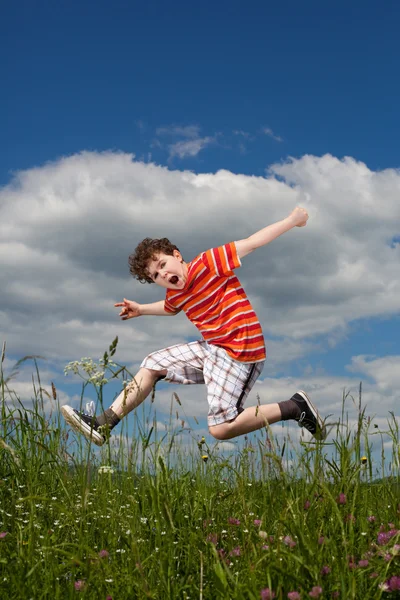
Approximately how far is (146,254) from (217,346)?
128 cm

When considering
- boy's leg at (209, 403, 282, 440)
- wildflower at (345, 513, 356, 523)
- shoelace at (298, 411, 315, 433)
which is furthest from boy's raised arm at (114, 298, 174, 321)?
wildflower at (345, 513, 356, 523)

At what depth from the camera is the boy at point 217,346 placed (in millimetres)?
6273

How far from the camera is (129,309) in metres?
7.11

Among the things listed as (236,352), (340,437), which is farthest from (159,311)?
(340,437)

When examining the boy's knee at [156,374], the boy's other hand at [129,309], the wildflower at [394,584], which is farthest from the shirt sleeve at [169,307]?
the wildflower at [394,584]

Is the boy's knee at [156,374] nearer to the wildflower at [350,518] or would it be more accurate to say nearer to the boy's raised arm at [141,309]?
the boy's raised arm at [141,309]

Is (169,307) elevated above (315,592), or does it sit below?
above

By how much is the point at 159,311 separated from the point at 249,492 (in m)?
2.70

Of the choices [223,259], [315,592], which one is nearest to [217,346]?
[223,259]

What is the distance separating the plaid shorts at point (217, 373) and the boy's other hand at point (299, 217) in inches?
59.6

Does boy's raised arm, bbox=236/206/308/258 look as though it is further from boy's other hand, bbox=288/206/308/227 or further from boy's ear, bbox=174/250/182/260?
boy's ear, bbox=174/250/182/260

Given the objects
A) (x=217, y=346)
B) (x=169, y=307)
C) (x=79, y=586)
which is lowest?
(x=79, y=586)

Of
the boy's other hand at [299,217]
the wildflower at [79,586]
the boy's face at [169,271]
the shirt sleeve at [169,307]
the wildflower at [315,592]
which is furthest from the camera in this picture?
the shirt sleeve at [169,307]

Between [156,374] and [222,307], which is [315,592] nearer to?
[222,307]
